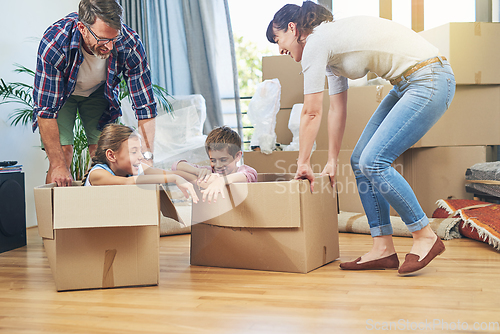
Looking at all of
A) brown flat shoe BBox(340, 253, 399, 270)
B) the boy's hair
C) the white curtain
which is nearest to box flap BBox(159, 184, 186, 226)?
the boy's hair

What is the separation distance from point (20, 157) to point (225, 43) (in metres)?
1.61

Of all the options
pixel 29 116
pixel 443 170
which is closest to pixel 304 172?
pixel 443 170

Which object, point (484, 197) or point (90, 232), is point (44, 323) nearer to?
point (90, 232)

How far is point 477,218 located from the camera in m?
1.77

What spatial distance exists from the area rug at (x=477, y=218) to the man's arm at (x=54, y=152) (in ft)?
4.96

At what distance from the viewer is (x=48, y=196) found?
1131mm

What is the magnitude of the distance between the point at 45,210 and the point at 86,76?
55 centimetres

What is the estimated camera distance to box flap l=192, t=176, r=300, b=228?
127 centimetres

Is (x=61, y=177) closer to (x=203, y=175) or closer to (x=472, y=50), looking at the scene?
(x=203, y=175)

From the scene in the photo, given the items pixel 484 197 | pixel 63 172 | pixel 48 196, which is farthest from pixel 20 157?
pixel 484 197

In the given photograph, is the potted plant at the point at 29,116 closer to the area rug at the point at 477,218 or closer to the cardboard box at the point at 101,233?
the cardboard box at the point at 101,233

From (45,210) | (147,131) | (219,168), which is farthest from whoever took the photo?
(147,131)

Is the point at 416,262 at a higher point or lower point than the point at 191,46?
lower

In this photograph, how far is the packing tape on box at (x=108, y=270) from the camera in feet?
3.91
